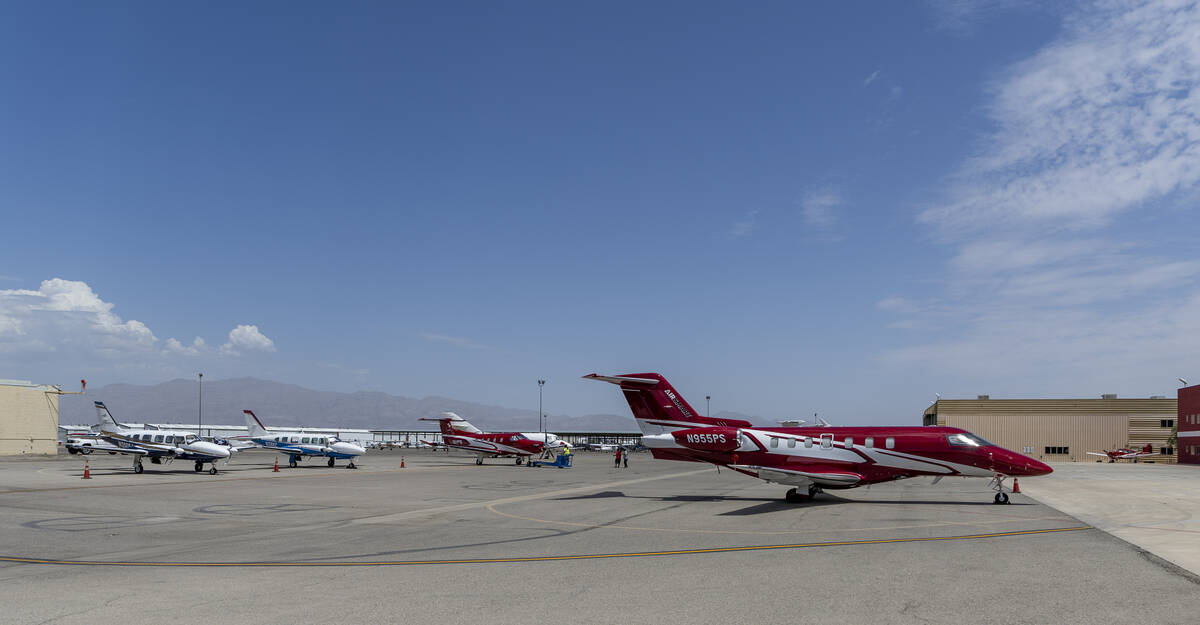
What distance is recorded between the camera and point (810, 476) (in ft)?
85.3

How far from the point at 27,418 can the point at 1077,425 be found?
391 feet

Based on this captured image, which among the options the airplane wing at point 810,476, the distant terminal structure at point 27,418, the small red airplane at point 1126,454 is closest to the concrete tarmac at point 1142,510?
the airplane wing at point 810,476

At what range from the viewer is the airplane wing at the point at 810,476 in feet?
85.3

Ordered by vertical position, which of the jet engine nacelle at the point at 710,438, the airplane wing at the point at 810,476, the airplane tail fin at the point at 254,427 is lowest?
the airplane tail fin at the point at 254,427

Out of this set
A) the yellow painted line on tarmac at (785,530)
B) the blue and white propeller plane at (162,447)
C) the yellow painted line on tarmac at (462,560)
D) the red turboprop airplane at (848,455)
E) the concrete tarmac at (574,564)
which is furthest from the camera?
the blue and white propeller plane at (162,447)

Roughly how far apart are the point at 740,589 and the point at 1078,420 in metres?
99.3

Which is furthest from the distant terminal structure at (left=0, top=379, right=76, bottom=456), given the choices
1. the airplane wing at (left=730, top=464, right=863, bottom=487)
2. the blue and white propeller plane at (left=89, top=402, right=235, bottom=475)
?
the airplane wing at (left=730, top=464, right=863, bottom=487)

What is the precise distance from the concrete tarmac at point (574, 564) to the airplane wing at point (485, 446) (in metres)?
37.4

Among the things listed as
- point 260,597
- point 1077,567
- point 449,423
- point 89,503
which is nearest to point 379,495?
point 89,503

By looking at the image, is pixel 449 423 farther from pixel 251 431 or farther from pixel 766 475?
pixel 766 475

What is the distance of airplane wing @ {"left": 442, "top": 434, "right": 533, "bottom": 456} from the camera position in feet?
213

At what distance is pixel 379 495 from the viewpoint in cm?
3178

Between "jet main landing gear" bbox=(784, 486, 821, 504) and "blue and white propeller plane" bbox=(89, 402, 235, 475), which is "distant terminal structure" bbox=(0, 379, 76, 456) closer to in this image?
"blue and white propeller plane" bbox=(89, 402, 235, 475)

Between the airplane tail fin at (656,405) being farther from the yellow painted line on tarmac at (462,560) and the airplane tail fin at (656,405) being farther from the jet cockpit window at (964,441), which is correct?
the yellow painted line on tarmac at (462,560)
